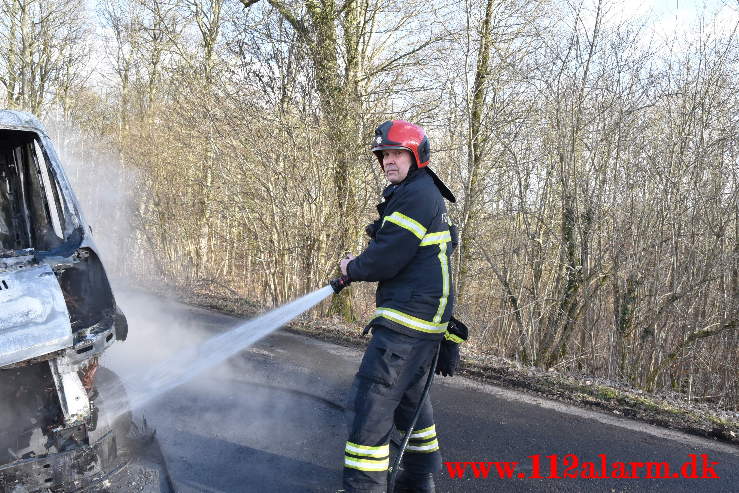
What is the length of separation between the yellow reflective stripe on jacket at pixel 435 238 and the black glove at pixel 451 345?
0.59 m

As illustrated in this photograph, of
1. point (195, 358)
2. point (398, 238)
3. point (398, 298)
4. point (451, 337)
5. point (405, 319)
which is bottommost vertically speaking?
point (195, 358)

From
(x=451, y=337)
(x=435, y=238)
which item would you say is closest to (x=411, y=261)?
(x=435, y=238)

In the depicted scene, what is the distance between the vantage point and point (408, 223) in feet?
9.41

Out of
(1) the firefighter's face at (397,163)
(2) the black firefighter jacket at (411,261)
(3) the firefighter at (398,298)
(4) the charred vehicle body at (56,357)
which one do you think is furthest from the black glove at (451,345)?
(4) the charred vehicle body at (56,357)

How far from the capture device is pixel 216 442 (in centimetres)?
398

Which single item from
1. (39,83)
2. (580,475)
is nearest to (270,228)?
(580,475)

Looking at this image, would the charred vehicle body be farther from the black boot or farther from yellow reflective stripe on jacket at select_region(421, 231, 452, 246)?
yellow reflective stripe on jacket at select_region(421, 231, 452, 246)

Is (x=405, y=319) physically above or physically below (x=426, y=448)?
above

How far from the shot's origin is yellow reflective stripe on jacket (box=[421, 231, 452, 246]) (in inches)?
116

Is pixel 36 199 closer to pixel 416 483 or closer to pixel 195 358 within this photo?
pixel 195 358

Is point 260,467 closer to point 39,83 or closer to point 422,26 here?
point 422,26

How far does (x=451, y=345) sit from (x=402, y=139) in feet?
4.20

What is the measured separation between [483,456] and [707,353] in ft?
18.3

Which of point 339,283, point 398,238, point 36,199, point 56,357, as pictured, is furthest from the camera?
point 36,199
